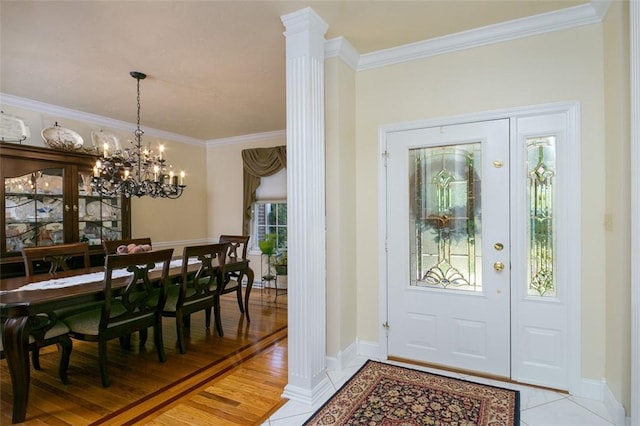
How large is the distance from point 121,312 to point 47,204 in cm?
202

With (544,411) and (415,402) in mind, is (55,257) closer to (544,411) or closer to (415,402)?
(415,402)

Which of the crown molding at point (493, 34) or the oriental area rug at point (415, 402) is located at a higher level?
the crown molding at point (493, 34)

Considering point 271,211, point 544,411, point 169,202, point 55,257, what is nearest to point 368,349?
point 544,411

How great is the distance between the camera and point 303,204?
2404 millimetres

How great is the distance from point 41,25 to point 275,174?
382 cm

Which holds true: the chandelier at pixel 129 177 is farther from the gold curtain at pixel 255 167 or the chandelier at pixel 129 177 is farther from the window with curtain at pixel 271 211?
the window with curtain at pixel 271 211

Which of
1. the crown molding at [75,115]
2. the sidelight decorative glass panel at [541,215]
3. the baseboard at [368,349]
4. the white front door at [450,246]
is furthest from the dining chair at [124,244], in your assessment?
the sidelight decorative glass panel at [541,215]

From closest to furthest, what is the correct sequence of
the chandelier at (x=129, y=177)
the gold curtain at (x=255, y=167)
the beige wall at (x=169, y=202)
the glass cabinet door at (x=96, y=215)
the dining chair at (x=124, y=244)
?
1. the chandelier at (x=129, y=177)
2. the dining chair at (x=124, y=244)
3. the glass cabinet door at (x=96, y=215)
4. the beige wall at (x=169, y=202)
5. the gold curtain at (x=255, y=167)

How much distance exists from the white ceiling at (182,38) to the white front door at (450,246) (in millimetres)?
828

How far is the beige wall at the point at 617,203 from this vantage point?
1972 mm

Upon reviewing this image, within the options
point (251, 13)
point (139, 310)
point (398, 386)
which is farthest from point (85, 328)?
point (251, 13)

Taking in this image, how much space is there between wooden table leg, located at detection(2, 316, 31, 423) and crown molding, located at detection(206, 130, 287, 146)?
4435 millimetres

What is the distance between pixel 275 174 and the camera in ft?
19.7

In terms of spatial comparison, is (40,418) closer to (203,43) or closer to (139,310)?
(139,310)
